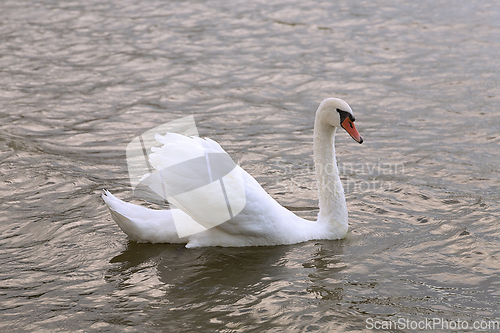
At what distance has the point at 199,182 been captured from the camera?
5660mm

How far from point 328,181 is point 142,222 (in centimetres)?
205

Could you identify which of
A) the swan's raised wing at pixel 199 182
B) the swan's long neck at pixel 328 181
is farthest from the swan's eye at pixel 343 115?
the swan's raised wing at pixel 199 182

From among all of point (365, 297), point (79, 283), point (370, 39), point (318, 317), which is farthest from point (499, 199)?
point (370, 39)

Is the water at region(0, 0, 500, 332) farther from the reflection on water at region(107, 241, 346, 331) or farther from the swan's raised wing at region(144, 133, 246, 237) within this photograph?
the swan's raised wing at region(144, 133, 246, 237)

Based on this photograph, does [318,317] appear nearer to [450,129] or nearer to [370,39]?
[450,129]

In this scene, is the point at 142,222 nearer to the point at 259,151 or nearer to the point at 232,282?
the point at 232,282

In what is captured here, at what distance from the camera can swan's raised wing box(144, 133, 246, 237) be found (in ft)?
18.5

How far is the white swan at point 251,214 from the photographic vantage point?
5.70 m

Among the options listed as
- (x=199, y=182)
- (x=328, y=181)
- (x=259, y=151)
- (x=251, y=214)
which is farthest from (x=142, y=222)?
(x=259, y=151)

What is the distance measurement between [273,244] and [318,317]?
1321 mm

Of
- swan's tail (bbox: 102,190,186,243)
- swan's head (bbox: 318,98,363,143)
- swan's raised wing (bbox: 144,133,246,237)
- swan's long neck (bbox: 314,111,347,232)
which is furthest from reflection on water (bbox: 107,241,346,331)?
swan's head (bbox: 318,98,363,143)

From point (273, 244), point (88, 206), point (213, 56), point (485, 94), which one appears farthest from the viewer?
point (213, 56)

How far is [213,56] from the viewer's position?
12.1 m

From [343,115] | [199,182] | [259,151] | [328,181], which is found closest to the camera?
[199,182]
